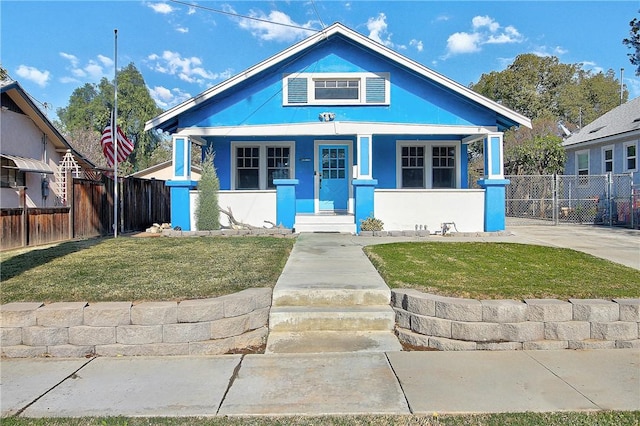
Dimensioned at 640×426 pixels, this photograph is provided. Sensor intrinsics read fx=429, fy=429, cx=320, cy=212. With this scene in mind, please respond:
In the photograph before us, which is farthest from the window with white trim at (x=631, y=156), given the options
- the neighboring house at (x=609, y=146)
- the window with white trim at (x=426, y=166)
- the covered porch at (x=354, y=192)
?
the covered porch at (x=354, y=192)

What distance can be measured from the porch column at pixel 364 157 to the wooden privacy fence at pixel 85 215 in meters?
7.51

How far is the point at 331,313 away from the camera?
4934 millimetres

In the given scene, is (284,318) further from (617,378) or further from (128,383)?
(617,378)

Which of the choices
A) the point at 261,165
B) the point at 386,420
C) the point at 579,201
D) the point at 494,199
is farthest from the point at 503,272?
the point at 579,201

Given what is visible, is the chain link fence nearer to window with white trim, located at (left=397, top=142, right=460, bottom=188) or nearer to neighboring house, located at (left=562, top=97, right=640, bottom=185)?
neighboring house, located at (left=562, top=97, right=640, bottom=185)

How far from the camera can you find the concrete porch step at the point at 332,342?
14.4 ft

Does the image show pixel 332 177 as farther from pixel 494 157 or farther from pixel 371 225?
pixel 494 157

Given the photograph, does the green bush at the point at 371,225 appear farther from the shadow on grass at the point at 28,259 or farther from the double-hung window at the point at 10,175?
the double-hung window at the point at 10,175

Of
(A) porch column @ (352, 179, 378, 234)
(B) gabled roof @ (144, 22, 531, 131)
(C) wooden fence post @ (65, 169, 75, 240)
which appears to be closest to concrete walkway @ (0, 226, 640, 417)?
(A) porch column @ (352, 179, 378, 234)

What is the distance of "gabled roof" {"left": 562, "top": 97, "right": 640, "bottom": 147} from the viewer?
60.7 feet

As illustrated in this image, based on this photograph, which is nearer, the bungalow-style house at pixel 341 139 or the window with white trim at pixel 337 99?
the bungalow-style house at pixel 341 139

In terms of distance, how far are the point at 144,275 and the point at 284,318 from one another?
8.03 feet

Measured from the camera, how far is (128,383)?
3.64 metres

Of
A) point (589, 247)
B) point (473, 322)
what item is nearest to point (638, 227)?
point (589, 247)
